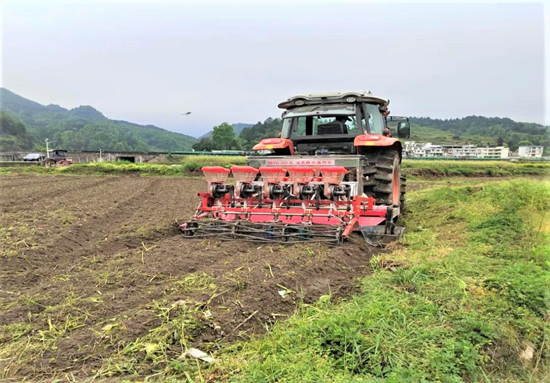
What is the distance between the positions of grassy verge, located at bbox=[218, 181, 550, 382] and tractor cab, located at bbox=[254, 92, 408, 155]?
2.97 m

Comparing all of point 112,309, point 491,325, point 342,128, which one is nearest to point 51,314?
point 112,309

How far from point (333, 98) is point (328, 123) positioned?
52cm

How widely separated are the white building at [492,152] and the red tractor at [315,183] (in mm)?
66571

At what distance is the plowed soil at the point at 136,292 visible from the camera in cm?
292

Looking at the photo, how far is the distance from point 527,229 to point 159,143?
535 ft

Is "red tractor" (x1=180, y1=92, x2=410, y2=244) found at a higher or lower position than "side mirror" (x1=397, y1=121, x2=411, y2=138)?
lower

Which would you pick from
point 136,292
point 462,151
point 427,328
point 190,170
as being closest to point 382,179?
point 427,328

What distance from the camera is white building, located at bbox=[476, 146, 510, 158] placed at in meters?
66.6

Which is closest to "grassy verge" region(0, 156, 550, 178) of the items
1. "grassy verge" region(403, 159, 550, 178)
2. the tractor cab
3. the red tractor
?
"grassy verge" region(403, 159, 550, 178)

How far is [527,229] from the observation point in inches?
245

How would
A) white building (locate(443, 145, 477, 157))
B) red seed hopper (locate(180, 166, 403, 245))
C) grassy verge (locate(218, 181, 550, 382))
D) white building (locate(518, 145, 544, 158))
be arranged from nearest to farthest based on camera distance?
grassy verge (locate(218, 181, 550, 382)), red seed hopper (locate(180, 166, 403, 245)), white building (locate(518, 145, 544, 158)), white building (locate(443, 145, 477, 157))

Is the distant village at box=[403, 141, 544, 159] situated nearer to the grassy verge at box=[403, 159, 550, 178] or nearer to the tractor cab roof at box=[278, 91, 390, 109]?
the grassy verge at box=[403, 159, 550, 178]

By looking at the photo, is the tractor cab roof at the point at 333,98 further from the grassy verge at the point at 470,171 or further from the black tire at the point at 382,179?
the grassy verge at the point at 470,171

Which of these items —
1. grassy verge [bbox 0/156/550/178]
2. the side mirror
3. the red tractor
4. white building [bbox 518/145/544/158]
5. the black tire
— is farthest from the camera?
white building [bbox 518/145/544/158]
